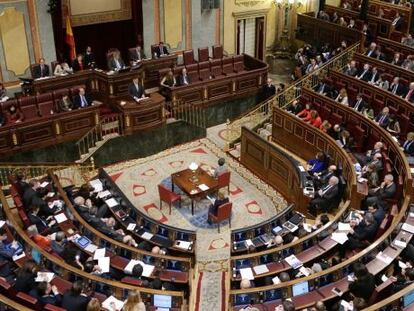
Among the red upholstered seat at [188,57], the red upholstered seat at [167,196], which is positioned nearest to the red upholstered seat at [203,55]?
the red upholstered seat at [188,57]

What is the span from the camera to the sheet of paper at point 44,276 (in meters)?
7.68

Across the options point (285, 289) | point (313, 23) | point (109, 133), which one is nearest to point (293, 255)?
point (285, 289)

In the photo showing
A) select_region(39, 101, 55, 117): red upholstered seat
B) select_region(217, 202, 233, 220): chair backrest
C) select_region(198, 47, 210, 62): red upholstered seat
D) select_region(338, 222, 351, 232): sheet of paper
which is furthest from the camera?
select_region(198, 47, 210, 62): red upholstered seat

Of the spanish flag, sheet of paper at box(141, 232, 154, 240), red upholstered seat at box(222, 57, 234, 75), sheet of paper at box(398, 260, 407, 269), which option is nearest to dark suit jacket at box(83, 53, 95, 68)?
the spanish flag

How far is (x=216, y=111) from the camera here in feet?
48.5

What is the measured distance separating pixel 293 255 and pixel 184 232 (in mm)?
1980

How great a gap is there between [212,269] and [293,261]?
171cm

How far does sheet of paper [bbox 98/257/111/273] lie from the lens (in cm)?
827

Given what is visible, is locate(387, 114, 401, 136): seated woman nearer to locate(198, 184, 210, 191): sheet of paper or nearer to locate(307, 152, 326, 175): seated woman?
locate(307, 152, 326, 175): seated woman

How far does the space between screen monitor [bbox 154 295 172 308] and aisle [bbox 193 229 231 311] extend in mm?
1111

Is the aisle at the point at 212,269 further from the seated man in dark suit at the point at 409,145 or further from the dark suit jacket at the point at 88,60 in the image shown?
the dark suit jacket at the point at 88,60

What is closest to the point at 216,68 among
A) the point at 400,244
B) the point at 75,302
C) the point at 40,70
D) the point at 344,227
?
the point at 40,70

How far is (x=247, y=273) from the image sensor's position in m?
8.34

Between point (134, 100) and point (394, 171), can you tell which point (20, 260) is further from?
point (394, 171)
